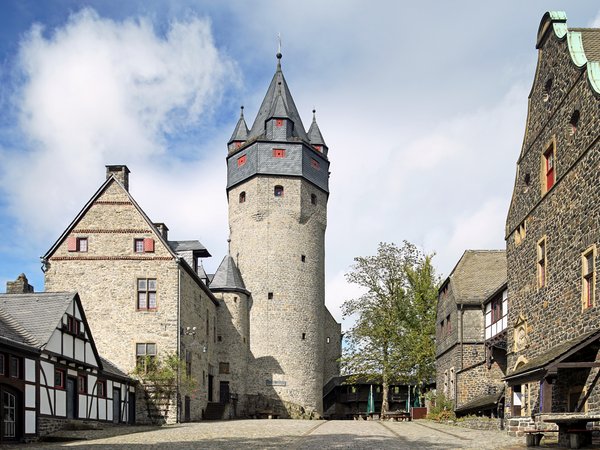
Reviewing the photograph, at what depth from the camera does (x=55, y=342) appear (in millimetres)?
23609

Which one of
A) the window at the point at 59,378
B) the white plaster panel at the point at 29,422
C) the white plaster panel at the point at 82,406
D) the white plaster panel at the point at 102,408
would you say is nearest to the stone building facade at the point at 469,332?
the white plaster panel at the point at 102,408

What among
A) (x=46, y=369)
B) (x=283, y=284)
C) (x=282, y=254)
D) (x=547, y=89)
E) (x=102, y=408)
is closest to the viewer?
(x=547, y=89)

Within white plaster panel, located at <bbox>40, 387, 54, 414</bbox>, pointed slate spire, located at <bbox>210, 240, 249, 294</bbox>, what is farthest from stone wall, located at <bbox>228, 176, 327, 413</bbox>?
white plaster panel, located at <bbox>40, 387, 54, 414</bbox>

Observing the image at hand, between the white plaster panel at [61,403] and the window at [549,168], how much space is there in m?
16.0

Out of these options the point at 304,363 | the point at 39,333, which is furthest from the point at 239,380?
the point at 39,333

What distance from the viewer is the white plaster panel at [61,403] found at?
78.3 ft

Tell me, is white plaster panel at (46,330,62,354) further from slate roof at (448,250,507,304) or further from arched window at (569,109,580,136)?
slate roof at (448,250,507,304)

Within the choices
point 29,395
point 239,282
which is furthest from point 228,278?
point 29,395

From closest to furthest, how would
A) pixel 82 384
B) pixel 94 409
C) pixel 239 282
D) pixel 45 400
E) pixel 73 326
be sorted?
pixel 45 400 → pixel 73 326 → pixel 82 384 → pixel 94 409 → pixel 239 282

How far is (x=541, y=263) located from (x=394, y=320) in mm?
28585

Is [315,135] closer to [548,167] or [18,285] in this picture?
[18,285]

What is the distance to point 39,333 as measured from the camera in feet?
75.9

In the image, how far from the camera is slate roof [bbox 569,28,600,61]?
19.3 m

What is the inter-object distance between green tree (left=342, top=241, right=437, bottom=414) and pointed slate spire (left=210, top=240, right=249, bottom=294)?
731cm
